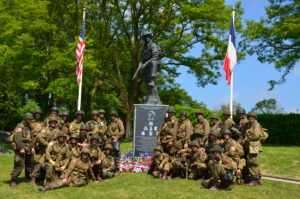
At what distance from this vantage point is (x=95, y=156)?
9641mm

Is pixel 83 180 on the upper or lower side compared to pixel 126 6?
lower

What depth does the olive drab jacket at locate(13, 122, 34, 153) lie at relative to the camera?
9.02 meters

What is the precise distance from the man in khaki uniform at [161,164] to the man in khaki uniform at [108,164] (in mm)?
1266

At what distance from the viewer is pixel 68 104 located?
32.9 metres

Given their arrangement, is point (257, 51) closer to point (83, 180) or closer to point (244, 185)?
point (244, 185)

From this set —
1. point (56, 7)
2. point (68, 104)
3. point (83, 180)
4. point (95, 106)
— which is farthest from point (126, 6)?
point (83, 180)

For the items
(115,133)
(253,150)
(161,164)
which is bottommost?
(161,164)

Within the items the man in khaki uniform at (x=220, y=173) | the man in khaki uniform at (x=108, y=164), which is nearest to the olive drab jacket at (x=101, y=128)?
the man in khaki uniform at (x=108, y=164)

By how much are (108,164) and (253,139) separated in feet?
14.3

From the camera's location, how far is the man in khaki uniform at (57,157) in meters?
8.91

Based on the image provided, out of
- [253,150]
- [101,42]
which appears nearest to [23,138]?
[253,150]

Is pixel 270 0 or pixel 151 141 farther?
pixel 270 0

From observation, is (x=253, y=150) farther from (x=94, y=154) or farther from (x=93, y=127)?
(x=93, y=127)

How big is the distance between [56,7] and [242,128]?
20292mm
